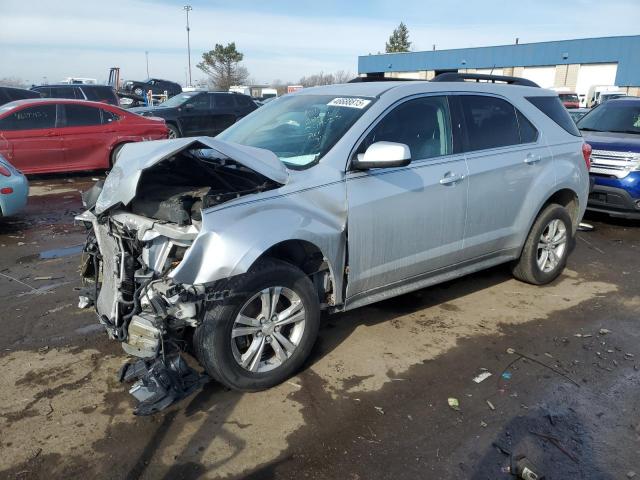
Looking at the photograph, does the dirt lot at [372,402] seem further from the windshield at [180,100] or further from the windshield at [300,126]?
the windshield at [180,100]

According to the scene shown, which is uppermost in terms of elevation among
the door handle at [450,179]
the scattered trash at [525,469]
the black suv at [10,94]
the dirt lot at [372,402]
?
the black suv at [10,94]

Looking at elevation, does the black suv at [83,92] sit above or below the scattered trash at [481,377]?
above

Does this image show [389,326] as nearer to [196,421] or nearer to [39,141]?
[196,421]

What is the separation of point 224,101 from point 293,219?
13.8 meters

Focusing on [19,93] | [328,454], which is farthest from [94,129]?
[328,454]

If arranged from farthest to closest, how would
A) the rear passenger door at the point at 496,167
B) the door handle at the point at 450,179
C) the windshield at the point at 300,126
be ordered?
the rear passenger door at the point at 496,167
the door handle at the point at 450,179
the windshield at the point at 300,126

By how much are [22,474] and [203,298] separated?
122 cm

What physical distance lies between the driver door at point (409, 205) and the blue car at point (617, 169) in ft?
12.5

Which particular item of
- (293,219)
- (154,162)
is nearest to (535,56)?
(293,219)

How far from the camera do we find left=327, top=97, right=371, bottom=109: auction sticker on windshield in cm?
381

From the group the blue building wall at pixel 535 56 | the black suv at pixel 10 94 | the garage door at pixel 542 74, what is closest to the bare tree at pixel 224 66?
the blue building wall at pixel 535 56

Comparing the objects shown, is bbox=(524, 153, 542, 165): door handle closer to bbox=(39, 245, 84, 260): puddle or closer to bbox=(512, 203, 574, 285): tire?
bbox=(512, 203, 574, 285): tire

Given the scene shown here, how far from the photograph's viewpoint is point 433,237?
4.00 meters

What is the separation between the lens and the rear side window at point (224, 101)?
15922mm
